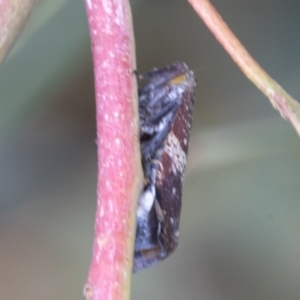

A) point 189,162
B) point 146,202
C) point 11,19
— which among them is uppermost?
point 11,19

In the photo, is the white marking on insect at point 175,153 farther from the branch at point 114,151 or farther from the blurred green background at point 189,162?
the blurred green background at point 189,162

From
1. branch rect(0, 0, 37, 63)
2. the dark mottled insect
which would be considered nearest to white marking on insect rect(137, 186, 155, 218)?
the dark mottled insect

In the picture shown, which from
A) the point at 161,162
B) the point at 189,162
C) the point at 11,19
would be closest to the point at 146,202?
the point at 161,162

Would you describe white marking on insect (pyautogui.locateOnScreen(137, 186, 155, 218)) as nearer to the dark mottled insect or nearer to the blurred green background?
the dark mottled insect

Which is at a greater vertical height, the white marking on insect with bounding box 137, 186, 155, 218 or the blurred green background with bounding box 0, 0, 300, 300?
the white marking on insect with bounding box 137, 186, 155, 218

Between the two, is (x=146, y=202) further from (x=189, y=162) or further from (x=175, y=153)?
(x=189, y=162)
